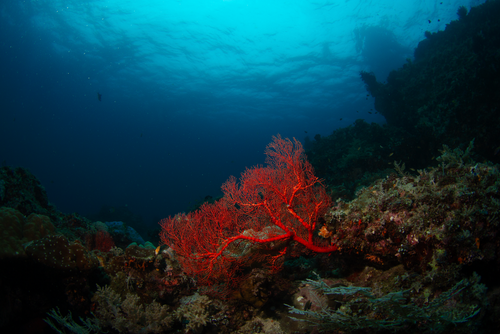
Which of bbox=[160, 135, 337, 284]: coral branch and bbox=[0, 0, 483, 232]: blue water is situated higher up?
bbox=[0, 0, 483, 232]: blue water

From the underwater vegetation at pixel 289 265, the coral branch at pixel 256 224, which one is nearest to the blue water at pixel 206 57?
the underwater vegetation at pixel 289 265

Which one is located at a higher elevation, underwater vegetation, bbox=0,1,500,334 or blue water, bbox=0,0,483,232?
blue water, bbox=0,0,483,232

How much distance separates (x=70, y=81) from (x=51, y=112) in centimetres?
3566

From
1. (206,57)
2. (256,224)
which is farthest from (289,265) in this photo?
(206,57)

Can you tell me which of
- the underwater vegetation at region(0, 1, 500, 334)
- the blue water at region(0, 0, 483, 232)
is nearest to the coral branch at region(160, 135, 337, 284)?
the underwater vegetation at region(0, 1, 500, 334)

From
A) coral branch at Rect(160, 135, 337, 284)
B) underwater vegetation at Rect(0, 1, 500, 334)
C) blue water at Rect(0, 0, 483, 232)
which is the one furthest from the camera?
blue water at Rect(0, 0, 483, 232)

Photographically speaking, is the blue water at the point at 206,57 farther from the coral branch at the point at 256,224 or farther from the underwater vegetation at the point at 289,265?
the coral branch at the point at 256,224

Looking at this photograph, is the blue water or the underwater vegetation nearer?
the underwater vegetation

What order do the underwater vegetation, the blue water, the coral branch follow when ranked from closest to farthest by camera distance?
the underwater vegetation
the coral branch
the blue water

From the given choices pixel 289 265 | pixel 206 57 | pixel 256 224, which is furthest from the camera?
pixel 206 57

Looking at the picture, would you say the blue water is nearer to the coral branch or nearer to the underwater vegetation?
the underwater vegetation

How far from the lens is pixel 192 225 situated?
4867 mm

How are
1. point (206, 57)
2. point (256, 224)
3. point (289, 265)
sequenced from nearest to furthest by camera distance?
point (256, 224), point (289, 265), point (206, 57)

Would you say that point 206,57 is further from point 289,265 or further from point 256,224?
point 289,265
